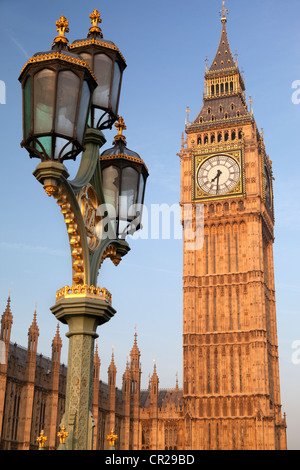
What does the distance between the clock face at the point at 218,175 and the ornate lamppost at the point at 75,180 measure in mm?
47020

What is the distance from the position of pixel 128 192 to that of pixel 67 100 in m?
1.84

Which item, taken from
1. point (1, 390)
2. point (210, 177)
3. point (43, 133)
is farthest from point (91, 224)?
point (210, 177)

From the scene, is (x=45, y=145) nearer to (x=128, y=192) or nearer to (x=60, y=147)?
(x=60, y=147)

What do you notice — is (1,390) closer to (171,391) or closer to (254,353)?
(254,353)

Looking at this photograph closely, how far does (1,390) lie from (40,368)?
20.2ft

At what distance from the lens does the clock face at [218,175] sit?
175 ft

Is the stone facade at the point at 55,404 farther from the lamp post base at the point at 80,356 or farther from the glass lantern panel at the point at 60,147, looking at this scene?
the glass lantern panel at the point at 60,147

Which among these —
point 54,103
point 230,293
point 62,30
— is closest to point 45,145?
point 54,103

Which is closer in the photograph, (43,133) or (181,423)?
(43,133)

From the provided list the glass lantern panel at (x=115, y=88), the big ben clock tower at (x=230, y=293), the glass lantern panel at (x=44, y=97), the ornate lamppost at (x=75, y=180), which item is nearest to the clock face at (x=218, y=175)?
the big ben clock tower at (x=230, y=293)

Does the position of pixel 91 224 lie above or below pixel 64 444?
above

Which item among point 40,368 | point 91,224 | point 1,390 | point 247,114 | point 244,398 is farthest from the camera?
point 247,114

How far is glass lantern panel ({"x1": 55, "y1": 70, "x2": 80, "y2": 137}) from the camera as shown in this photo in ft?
17.9

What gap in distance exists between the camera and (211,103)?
59.1m
